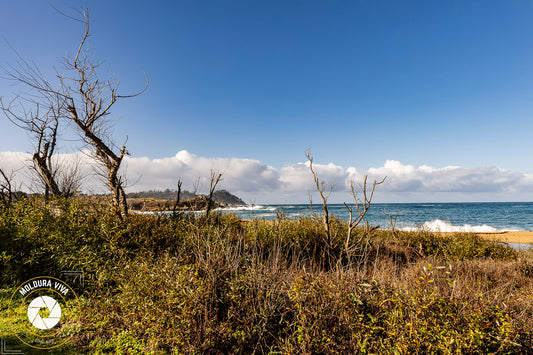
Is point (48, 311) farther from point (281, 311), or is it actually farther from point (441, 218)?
point (441, 218)

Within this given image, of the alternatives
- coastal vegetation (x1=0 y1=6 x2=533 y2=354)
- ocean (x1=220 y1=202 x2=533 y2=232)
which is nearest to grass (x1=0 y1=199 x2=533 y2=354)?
coastal vegetation (x1=0 y1=6 x2=533 y2=354)

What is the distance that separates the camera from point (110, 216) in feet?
21.0

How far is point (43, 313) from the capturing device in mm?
4465

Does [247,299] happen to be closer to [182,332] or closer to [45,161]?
[182,332]

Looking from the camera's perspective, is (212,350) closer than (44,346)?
Yes

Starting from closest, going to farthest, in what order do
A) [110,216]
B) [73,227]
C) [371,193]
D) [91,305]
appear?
[91,305] → [73,227] → [110,216] → [371,193]

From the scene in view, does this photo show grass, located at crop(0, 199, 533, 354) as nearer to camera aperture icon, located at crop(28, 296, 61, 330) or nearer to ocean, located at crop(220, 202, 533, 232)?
camera aperture icon, located at crop(28, 296, 61, 330)

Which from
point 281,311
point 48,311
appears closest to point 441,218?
point 281,311

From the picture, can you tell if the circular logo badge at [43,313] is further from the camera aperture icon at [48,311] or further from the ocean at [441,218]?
the ocean at [441,218]

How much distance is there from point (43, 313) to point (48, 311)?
11cm

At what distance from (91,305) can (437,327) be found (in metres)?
5.45

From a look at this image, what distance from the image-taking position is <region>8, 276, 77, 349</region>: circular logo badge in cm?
388

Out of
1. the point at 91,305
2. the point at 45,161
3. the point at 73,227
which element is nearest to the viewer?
the point at 91,305

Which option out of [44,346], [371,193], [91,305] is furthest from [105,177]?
[371,193]
